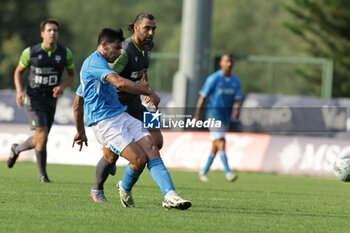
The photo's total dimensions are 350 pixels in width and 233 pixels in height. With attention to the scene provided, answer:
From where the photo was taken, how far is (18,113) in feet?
81.6

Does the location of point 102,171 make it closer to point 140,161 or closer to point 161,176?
point 140,161

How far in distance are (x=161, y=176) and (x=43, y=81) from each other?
4975 mm

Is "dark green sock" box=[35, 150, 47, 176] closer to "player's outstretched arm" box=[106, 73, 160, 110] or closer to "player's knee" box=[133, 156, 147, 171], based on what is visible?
"player's knee" box=[133, 156, 147, 171]

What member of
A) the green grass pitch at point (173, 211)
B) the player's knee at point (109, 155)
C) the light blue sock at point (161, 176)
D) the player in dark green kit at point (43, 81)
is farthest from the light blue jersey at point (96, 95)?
the player in dark green kit at point (43, 81)

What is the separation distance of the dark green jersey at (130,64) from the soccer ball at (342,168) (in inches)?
112

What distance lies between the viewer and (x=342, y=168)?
406 inches

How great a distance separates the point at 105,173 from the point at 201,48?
14.5m

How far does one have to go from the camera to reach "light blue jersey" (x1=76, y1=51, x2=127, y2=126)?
855 cm

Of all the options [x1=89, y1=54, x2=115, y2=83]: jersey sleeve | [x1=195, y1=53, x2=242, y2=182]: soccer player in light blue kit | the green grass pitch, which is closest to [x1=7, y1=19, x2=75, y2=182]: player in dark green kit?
the green grass pitch

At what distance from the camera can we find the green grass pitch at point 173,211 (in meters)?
7.27

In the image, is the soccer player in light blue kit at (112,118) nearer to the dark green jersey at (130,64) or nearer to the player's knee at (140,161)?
the player's knee at (140,161)

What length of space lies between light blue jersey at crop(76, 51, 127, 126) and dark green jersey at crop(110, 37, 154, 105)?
529 mm

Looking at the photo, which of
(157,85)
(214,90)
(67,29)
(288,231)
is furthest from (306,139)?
(67,29)

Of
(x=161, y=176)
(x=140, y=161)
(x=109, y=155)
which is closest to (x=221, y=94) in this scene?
(x=109, y=155)
